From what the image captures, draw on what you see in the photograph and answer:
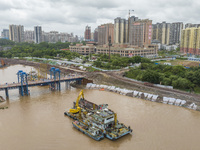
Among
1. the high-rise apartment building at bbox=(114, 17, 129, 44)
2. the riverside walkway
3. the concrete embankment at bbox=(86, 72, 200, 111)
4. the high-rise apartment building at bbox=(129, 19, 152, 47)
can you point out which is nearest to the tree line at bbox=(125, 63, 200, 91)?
the concrete embankment at bbox=(86, 72, 200, 111)

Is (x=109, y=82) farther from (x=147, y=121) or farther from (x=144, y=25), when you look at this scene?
(x=144, y=25)

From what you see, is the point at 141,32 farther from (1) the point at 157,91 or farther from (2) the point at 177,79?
(1) the point at 157,91

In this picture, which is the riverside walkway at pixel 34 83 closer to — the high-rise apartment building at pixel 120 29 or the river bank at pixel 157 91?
the river bank at pixel 157 91

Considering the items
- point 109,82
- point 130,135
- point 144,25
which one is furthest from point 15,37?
point 130,135

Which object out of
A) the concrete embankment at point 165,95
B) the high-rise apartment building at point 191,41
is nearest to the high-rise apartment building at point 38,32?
the high-rise apartment building at point 191,41

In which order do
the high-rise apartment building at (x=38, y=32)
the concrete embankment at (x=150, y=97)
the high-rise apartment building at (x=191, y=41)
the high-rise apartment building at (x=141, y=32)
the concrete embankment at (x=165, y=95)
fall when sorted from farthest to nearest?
the high-rise apartment building at (x=38, y=32), the high-rise apartment building at (x=191, y=41), the high-rise apartment building at (x=141, y=32), the concrete embankment at (x=165, y=95), the concrete embankment at (x=150, y=97)

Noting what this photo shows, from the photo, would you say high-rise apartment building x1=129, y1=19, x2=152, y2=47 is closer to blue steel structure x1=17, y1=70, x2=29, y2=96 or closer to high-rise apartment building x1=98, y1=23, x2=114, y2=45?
high-rise apartment building x1=98, y1=23, x2=114, y2=45
